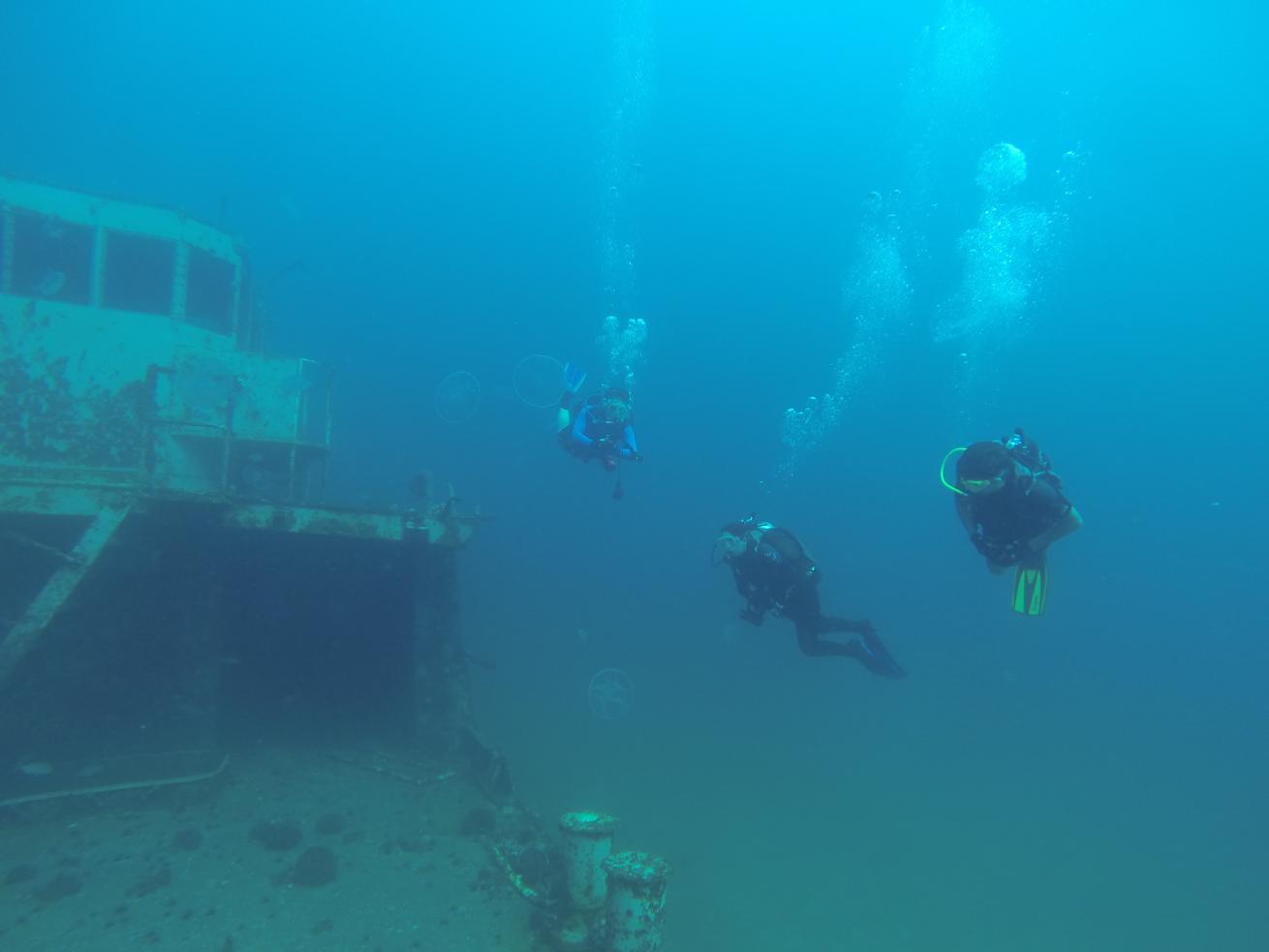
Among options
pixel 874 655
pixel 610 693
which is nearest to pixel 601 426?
pixel 874 655

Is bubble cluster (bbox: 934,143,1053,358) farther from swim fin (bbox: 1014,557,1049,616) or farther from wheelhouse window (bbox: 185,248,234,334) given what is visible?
wheelhouse window (bbox: 185,248,234,334)

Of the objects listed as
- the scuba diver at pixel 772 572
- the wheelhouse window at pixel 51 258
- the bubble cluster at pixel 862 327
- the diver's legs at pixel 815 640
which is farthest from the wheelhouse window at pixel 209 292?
the bubble cluster at pixel 862 327

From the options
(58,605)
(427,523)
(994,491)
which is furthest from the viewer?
(427,523)

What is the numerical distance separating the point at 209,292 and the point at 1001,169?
2353 inches

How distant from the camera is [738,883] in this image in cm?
1132

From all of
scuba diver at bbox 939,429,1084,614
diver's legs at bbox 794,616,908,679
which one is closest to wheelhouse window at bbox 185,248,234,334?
diver's legs at bbox 794,616,908,679

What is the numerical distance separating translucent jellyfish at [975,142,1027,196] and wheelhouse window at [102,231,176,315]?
197 ft

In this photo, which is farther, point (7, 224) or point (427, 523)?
point (7, 224)

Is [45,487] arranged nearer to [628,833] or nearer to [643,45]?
[628,833]

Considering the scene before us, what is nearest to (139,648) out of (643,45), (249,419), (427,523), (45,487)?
(45,487)

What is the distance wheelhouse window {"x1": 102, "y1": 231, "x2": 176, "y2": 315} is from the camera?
8711mm

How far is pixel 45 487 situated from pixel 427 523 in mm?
2957

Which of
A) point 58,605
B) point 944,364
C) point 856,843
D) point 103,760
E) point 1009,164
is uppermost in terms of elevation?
point 1009,164

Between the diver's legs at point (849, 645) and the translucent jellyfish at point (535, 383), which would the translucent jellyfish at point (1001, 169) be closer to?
the translucent jellyfish at point (535, 383)
